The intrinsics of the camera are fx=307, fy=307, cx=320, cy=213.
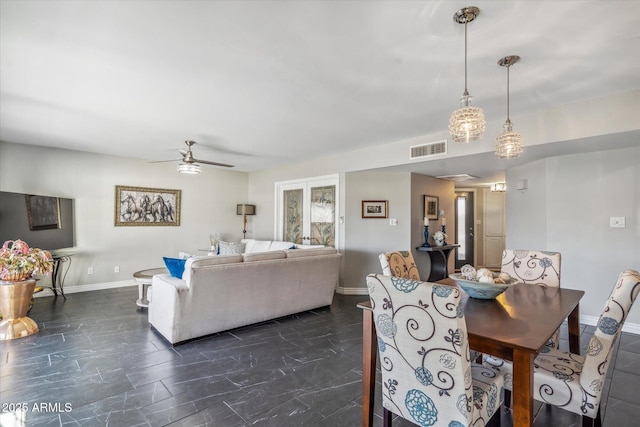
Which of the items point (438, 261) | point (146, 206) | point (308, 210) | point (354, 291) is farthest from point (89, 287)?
point (438, 261)

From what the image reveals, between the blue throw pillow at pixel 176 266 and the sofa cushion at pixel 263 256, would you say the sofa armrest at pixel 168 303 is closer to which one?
the blue throw pillow at pixel 176 266

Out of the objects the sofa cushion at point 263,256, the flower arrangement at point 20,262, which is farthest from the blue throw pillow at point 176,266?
the flower arrangement at point 20,262

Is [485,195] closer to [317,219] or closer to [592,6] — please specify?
[317,219]

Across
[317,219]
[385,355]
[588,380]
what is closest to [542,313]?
[588,380]

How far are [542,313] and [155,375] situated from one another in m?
2.78

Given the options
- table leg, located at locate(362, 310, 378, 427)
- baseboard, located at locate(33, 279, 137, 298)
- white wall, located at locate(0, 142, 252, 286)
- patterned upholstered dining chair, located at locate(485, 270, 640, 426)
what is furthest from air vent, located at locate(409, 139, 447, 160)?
baseboard, located at locate(33, 279, 137, 298)

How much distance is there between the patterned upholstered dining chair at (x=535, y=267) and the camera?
2.50 m

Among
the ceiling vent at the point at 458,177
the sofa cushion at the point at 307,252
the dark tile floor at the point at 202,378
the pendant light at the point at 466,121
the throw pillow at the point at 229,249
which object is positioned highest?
the ceiling vent at the point at 458,177

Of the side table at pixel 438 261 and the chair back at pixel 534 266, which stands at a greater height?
the chair back at pixel 534 266

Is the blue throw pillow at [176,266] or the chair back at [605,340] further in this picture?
the blue throw pillow at [176,266]

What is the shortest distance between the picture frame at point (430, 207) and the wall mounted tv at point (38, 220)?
5991mm

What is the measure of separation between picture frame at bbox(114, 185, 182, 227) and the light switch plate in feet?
22.6

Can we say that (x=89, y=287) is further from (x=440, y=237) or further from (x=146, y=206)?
(x=440, y=237)

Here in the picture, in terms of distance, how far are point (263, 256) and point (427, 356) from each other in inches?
99.3
